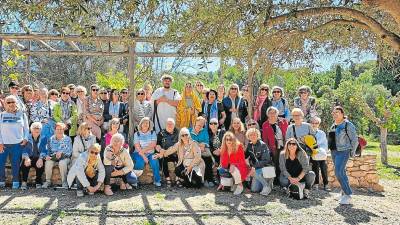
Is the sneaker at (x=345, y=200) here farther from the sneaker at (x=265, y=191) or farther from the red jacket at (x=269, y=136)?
the red jacket at (x=269, y=136)

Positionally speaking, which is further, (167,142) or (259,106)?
(259,106)

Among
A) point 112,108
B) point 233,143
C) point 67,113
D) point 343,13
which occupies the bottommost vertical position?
point 233,143

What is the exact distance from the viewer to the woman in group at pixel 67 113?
28.6 ft

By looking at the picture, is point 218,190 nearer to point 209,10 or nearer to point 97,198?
point 97,198

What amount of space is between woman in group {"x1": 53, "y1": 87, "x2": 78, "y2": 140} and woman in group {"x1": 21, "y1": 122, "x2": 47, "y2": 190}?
412 millimetres

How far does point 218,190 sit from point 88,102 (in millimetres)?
3020

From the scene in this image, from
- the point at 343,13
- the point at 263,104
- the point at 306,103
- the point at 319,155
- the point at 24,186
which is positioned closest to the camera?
the point at 343,13

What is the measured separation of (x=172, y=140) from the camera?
869 cm

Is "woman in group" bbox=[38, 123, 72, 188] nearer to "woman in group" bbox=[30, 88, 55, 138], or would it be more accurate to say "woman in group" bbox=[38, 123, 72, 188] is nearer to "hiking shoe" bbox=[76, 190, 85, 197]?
"woman in group" bbox=[30, 88, 55, 138]

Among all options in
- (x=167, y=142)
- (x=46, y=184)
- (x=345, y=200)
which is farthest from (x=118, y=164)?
(x=345, y=200)

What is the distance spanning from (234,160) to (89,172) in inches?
100

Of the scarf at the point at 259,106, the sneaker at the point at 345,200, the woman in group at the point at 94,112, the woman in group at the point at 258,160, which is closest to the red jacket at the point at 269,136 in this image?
the woman in group at the point at 258,160

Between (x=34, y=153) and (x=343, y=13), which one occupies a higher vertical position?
(x=343, y=13)

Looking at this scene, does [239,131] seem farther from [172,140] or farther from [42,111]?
[42,111]
